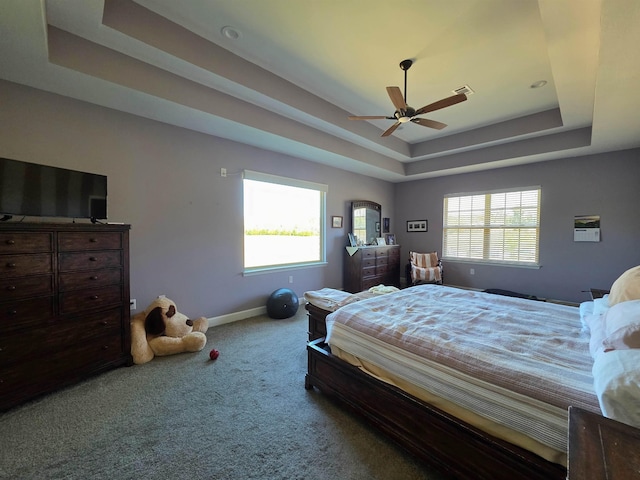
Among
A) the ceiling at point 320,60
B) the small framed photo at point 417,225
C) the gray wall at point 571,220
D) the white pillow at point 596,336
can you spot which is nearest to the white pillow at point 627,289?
the white pillow at point 596,336

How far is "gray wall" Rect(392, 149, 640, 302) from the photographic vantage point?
13.4 feet

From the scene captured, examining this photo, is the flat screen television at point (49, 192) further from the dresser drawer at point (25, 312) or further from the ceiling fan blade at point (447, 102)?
the ceiling fan blade at point (447, 102)

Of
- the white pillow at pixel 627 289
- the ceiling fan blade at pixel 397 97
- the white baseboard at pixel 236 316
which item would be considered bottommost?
the white baseboard at pixel 236 316

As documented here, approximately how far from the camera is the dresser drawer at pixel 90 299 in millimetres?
2168

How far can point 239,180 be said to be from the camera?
3.87m

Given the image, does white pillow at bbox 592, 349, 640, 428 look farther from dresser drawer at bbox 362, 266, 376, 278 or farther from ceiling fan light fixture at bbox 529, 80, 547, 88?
dresser drawer at bbox 362, 266, 376, 278

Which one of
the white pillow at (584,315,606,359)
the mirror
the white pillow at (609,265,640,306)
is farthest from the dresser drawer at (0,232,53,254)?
the mirror

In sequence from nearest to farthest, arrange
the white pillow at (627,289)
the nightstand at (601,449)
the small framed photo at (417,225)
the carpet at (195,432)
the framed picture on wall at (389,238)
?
1. the nightstand at (601,449)
2. the carpet at (195,432)
3. the white pillow at (627,289)
4. the small framed photo at (417,225)
5. the framed picture on wall at (389,238)

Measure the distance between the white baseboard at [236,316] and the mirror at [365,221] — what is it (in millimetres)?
2609

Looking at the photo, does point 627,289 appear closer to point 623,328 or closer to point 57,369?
point 623,328

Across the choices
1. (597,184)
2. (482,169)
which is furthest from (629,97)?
(482,169)

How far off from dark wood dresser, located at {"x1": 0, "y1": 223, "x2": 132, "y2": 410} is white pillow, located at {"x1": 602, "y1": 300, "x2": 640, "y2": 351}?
3.50 metres

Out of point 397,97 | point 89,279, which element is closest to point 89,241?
point 89,279

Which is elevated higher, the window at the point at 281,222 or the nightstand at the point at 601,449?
the window at the point at 281,222
